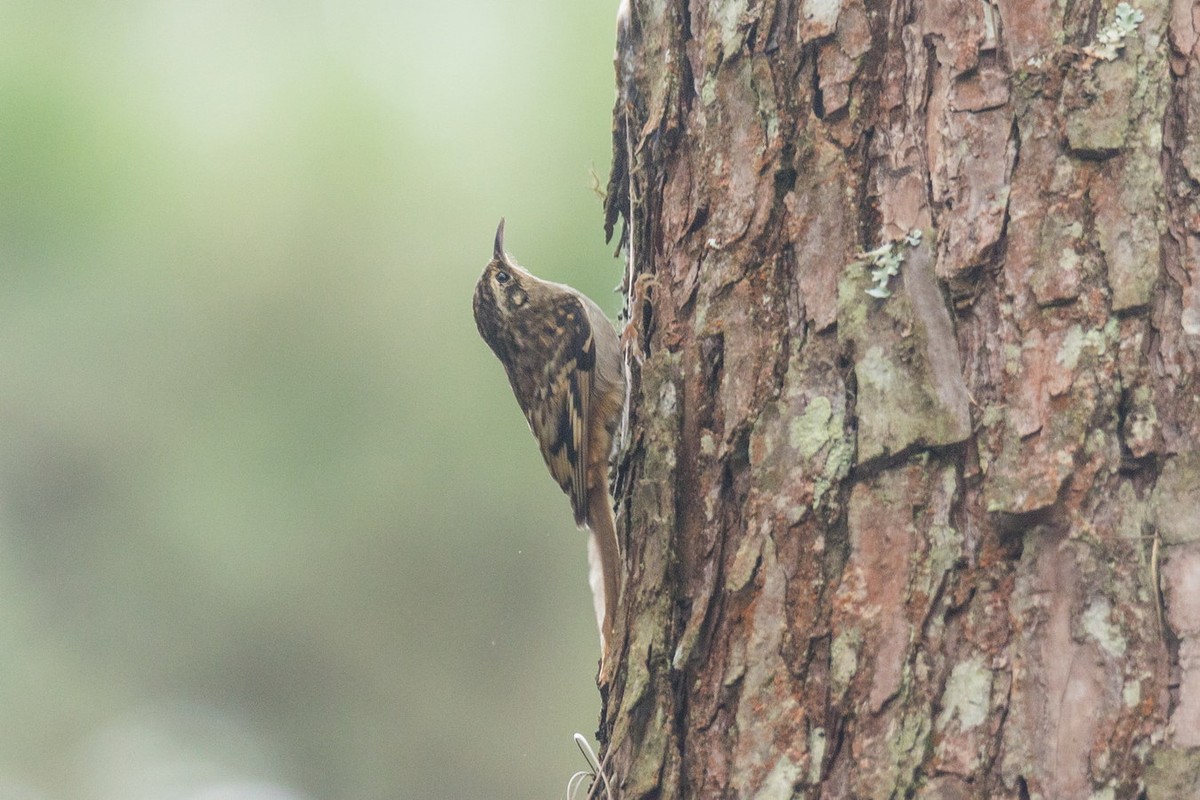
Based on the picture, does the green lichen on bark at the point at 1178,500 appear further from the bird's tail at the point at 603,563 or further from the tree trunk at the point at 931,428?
the bird's tail at the point at 603,563

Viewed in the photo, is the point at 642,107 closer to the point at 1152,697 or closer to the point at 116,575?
the point at 1152,697

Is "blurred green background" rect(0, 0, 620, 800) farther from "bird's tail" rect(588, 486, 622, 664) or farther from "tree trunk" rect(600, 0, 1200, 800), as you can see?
"tree trunk" rect(600, 0, 1200, 800)

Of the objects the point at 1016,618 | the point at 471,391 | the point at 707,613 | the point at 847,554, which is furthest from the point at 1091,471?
the point at 471,391

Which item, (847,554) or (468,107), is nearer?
(847,554)

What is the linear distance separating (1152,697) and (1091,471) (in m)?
0.27

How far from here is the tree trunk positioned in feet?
4.52

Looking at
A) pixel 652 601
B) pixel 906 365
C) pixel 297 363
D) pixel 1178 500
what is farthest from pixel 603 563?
pixel 297 363

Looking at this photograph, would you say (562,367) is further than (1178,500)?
Yes

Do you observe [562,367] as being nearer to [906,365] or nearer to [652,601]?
[652,601]

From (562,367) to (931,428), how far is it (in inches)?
78.4

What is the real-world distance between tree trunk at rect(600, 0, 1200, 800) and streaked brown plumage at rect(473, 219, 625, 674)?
104 cm

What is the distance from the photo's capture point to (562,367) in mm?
3424

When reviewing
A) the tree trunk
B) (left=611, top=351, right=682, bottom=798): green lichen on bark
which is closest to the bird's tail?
(left=611, top=351, right=682, bottom=798): green lichen on bark

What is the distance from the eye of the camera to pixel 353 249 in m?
4.68
